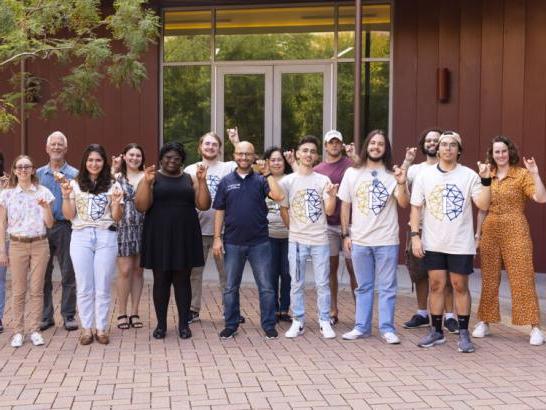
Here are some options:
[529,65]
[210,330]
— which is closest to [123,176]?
[210,330]

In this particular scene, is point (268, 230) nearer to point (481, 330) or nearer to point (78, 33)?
point (481, 330)

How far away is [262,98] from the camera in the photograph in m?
13.5

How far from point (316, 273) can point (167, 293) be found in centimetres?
141

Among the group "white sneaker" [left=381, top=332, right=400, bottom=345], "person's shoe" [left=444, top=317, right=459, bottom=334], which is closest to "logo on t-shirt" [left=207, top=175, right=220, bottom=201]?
"white sneaker" [left=381, top=332, right=400, bottom=345]

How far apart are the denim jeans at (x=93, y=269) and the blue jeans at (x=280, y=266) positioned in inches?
64.8

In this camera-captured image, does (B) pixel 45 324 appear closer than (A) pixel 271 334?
No

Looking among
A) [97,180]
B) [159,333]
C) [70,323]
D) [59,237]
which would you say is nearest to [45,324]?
[70,323]

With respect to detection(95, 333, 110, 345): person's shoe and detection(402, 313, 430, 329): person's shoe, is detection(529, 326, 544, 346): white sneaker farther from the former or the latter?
detection(95, 333, 110, 345): person's shoe

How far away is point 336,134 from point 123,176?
211cm

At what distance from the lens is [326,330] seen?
309 inches

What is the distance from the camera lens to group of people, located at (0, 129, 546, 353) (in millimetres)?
7465

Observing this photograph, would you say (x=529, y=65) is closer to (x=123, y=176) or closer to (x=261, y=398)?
(x=123, y=176)

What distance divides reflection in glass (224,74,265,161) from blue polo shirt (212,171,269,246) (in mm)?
5605

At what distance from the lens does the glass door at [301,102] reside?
13328 millimetres
